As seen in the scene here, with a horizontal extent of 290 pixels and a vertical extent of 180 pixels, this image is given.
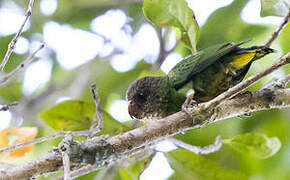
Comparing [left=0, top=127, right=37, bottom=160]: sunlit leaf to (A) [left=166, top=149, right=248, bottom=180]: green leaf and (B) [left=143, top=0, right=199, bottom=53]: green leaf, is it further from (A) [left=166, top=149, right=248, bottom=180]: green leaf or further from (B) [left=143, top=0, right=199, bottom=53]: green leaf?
(B) [left=143, top=0, right=199, bottom=53]: green leaf

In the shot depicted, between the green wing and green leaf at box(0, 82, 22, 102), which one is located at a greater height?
green leaf at box(0, 82, 22, 102)

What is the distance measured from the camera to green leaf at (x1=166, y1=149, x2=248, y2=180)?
1908 millimetres

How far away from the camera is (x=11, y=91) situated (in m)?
2.69

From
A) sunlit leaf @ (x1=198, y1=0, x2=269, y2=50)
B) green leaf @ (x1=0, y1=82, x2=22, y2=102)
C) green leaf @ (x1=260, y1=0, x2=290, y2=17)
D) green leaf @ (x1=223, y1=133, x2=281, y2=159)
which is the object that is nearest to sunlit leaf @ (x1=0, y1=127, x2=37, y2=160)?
green leaf @ (x1=0, y1=82, x2=22, y2=102)

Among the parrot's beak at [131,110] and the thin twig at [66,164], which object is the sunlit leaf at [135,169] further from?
the thin twig at [66,164]

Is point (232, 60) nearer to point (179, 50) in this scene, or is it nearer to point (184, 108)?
point (179, 50)

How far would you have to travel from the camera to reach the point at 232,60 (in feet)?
7.18

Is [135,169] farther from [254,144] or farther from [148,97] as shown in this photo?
[254,144]

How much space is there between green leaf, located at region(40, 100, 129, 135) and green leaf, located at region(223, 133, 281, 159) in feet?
1.74

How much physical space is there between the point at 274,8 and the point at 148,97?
76cm

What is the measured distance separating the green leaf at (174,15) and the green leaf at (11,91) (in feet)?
3.79

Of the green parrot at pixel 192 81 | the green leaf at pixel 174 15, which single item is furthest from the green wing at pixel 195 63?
the green leaf at pixel 174 15

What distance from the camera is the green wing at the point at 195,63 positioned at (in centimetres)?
212

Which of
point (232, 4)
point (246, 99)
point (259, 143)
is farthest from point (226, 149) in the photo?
point (232, 4)
